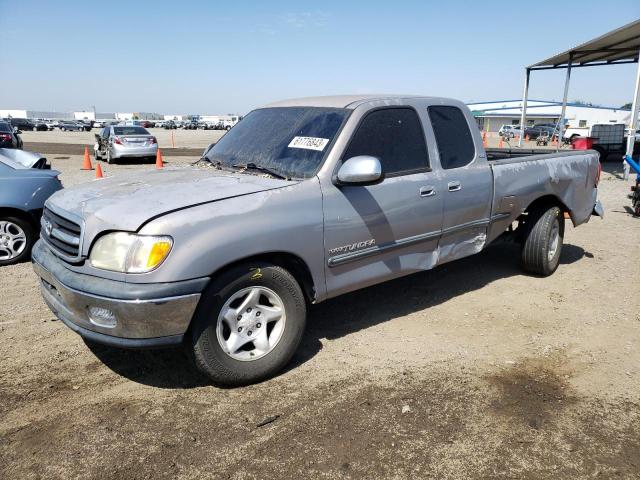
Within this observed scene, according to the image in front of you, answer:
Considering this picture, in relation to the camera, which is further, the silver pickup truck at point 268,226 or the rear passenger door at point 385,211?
the rear passenger door at point 385,211

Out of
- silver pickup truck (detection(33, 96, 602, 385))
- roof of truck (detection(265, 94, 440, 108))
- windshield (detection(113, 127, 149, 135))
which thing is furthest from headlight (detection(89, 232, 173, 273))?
windshield (detection(113, 127, 149, 135))

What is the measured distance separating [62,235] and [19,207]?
3331 mm

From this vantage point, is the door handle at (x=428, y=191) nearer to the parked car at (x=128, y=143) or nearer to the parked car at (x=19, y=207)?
the parked car at (x=19, y=207)

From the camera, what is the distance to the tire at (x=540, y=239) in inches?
216

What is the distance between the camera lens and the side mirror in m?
3.43

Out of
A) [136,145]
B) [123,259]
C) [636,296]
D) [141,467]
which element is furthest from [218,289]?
[136,145]

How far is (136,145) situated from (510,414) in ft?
58.5

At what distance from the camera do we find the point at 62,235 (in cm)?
327

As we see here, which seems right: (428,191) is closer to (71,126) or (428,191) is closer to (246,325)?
(246,325)

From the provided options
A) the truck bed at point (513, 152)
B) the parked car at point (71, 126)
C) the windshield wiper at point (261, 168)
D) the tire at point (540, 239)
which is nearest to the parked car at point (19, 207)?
the windshield wiper at point (261, 168)

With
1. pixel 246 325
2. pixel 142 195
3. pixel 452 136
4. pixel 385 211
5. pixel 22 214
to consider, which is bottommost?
pixel 246 325

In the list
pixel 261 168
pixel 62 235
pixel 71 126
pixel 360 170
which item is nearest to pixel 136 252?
pixel 62 235

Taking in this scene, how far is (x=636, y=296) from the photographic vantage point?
512cm

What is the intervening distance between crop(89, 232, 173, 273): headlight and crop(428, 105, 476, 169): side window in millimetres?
2536
